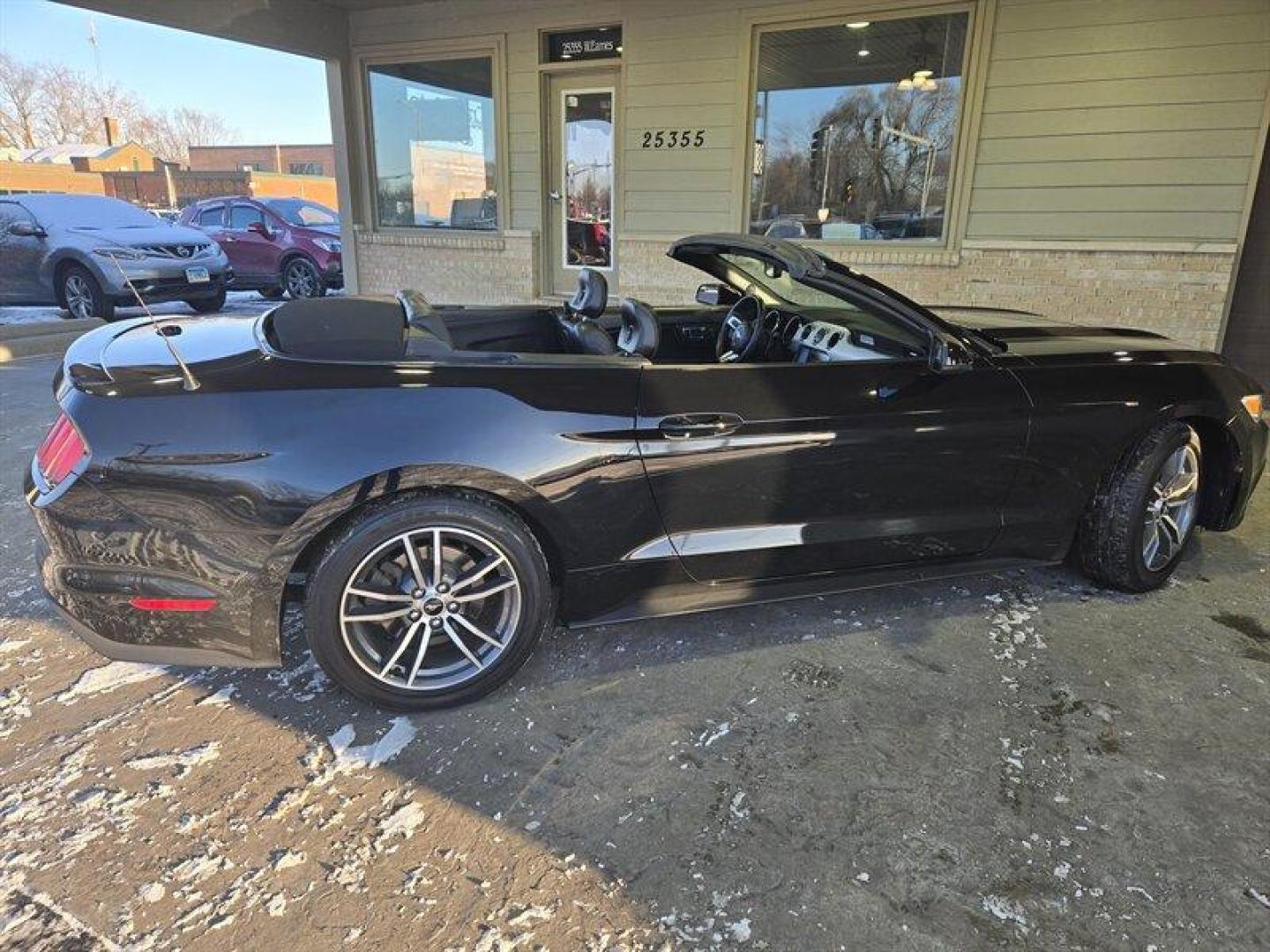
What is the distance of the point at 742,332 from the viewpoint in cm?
331

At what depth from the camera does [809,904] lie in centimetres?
180

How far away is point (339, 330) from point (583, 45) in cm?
683

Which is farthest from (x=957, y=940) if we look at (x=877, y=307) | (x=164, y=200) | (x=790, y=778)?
(x=164, y=200)

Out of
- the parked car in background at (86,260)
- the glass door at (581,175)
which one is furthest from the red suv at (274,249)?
the glass door at (581,175)

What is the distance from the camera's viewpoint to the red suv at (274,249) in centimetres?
1223

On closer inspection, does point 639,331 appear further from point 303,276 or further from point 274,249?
point 274,249

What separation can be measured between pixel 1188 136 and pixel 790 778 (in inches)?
250

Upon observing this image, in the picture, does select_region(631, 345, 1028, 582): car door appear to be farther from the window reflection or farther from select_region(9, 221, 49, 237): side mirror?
select_region(9, 221, 49, 237): side mirror

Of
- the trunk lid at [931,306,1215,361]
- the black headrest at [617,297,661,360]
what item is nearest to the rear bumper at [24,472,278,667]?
the black headrest at [617,297,661,360]

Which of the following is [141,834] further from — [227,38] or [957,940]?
[227,38]

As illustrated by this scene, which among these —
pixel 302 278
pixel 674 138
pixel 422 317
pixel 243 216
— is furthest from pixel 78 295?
pixel 422 317

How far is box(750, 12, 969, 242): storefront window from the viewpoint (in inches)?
271

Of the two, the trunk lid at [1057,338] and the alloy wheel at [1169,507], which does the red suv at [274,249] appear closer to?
the trunk lid at [1057,338]

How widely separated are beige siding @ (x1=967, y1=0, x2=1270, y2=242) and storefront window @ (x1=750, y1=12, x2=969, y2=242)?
396 millimetres
